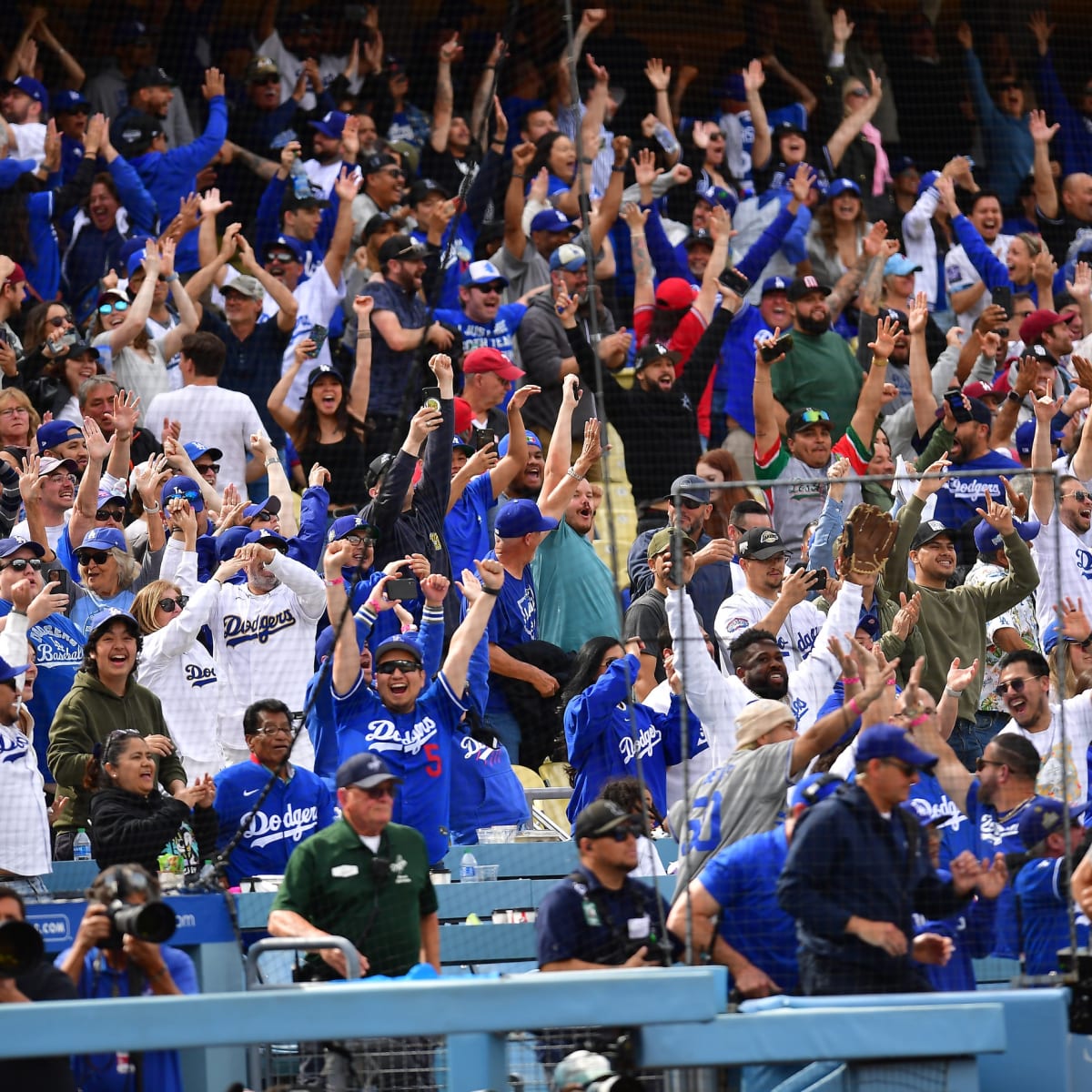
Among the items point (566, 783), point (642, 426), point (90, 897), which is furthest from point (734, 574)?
point (90, 897)

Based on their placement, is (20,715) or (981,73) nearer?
(20,715)

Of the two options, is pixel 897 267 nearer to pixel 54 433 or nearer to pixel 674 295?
pixel 674 295

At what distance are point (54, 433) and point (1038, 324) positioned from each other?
6281mm

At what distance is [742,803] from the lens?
22.5ft

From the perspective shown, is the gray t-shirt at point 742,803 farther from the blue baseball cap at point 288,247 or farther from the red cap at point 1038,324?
the red cap at point 1038,324

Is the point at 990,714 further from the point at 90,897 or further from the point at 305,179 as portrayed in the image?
the point at 305,179

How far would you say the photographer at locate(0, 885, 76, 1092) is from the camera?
19.2 ft

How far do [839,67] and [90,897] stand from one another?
454 inches

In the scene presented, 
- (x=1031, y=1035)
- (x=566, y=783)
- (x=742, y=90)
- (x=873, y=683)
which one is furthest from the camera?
(x=742, y=90)

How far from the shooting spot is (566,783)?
9648 millimetres

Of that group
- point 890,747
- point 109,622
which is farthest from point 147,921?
point 109,622

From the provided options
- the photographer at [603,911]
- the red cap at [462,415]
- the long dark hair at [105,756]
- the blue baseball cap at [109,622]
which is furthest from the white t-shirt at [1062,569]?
the long dark hair at [105,756]

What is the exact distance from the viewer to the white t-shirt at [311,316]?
11.7 meters

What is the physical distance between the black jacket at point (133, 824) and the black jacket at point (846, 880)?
2.49 meters
